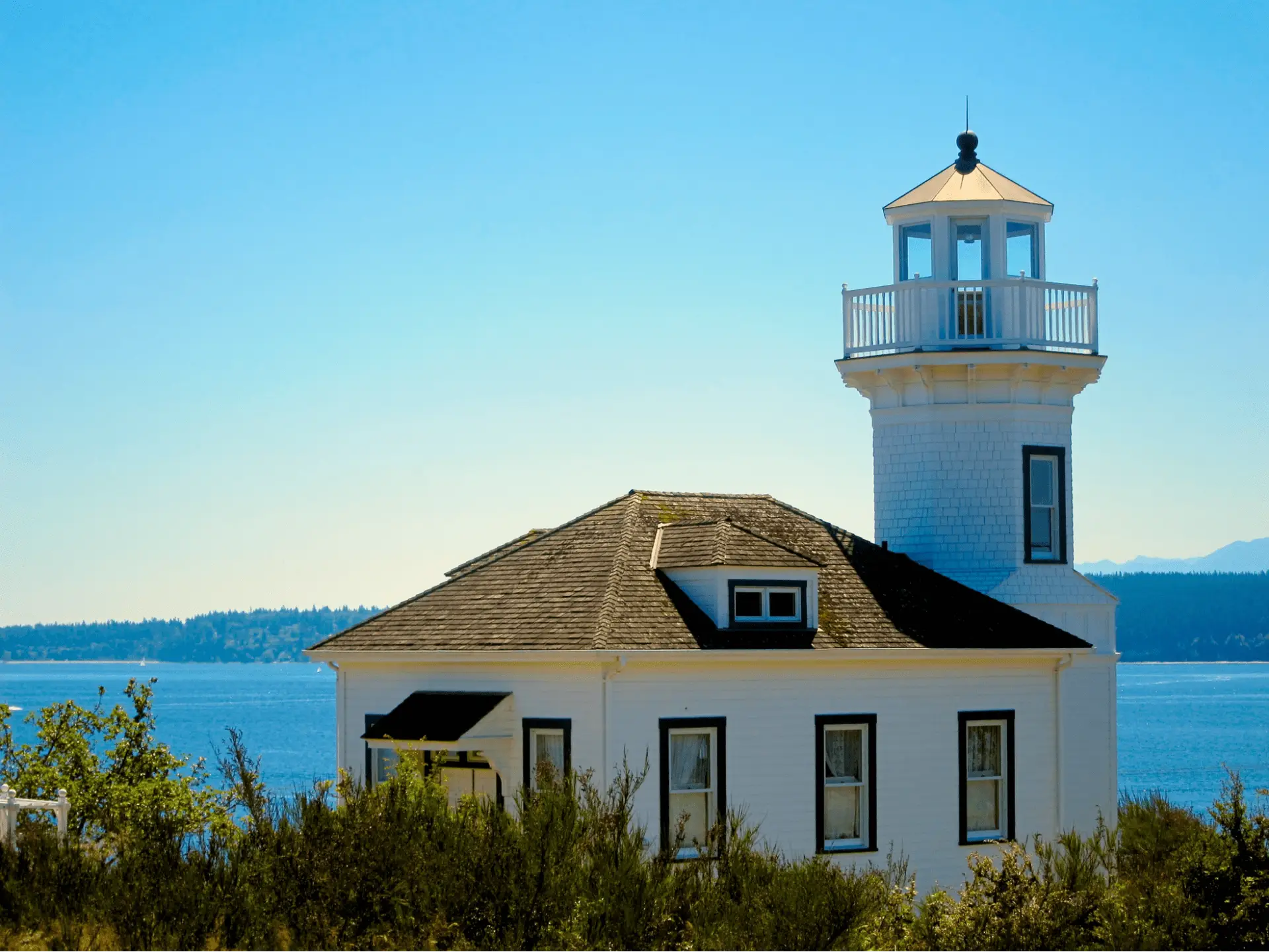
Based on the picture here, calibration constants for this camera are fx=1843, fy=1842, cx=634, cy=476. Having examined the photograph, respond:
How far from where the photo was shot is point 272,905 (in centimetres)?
1456

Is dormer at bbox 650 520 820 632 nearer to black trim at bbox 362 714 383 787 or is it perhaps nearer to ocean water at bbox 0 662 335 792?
black trim at bbox 362 714 383 787

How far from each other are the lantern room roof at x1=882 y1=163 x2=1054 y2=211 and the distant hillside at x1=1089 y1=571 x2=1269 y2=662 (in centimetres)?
13080

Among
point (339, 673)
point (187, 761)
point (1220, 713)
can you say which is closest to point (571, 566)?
point (339, 673)

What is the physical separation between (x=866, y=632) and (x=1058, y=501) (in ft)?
18.1

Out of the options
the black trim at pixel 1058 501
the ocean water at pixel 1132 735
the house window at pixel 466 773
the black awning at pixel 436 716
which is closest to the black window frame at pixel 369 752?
the black awning at pixel 436 716

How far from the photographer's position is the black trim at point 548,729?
20.8m

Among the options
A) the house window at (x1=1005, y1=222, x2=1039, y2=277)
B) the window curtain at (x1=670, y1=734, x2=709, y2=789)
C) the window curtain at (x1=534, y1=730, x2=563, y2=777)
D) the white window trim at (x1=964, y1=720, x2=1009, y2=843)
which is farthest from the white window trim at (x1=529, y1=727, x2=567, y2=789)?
the house window at (x1=1005, y1=222, x2=1039, y2=277)

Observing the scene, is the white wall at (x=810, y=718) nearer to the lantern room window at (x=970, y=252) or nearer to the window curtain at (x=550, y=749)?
the window curtain at (x=550, y=749)

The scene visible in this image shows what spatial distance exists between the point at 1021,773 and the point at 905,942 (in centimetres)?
863

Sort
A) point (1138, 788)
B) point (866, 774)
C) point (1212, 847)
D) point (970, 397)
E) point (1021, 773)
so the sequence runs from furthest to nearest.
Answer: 1. point (1138, 788)
2. point (970, 397)
3. point (1021, 773)
4. point (866, 774)
5. point (1212, 847)

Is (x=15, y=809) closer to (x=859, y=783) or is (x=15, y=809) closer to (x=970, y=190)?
(x=859, y=783)

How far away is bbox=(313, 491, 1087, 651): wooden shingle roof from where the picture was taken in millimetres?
21438

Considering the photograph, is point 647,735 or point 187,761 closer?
point 647,735

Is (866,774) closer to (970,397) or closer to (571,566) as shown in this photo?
(571,566)
